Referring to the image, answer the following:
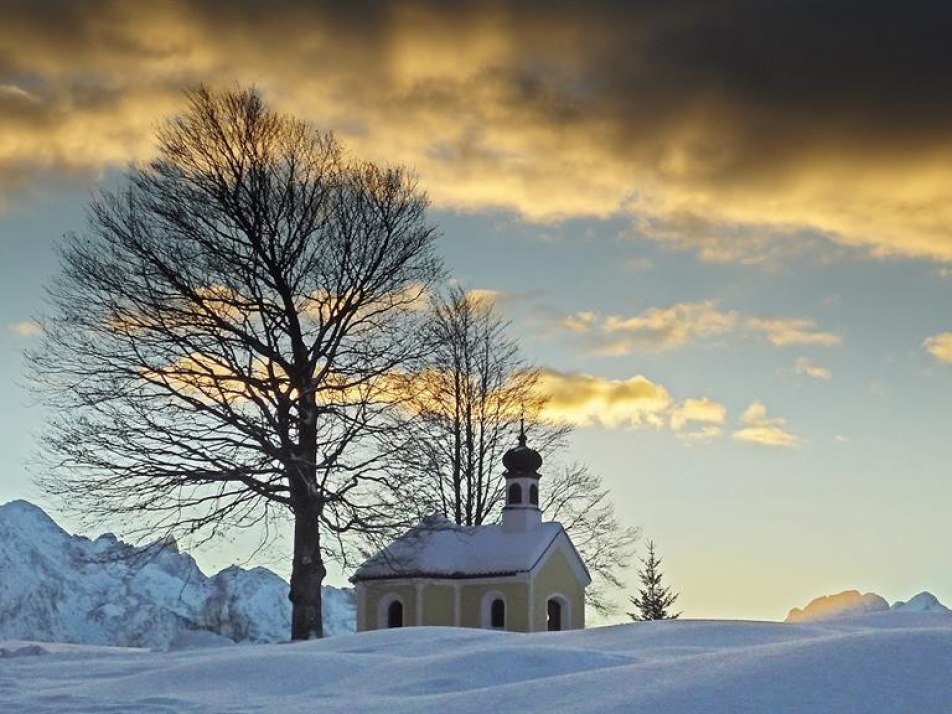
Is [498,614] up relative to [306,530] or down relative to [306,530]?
down

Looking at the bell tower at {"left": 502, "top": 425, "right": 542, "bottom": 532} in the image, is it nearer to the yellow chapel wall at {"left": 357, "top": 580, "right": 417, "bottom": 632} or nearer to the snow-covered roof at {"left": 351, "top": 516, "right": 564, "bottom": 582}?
the snow-covered roof at {"left": 351, "top": 516, "right": 564, "bottom": 582}

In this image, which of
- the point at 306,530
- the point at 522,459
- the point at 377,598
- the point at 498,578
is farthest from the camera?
the point at 377,598

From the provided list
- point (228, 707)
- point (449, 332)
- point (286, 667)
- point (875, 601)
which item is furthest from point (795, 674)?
point (875, 601)

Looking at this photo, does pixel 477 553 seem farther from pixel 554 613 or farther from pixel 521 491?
pixel 554 613

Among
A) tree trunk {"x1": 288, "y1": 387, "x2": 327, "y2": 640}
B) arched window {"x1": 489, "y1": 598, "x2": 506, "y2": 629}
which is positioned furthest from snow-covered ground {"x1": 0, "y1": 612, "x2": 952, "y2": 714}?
arched window {"x1": 489, "y1": 598, "x2": 506, "y2": 629}

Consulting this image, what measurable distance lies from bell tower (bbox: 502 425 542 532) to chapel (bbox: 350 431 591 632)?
3cm

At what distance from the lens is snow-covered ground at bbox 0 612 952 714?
5.61m

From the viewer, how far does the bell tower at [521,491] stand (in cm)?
3700

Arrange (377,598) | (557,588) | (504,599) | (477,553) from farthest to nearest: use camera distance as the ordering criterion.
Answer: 1. (377,598)
2. (557,588)
3. (477,553)
4. (504,599)

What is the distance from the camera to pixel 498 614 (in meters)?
37.0

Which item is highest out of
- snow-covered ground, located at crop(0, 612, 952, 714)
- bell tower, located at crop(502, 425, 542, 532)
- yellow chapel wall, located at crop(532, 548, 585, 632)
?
bell tower, located at crop(502, 425, 542, 532)

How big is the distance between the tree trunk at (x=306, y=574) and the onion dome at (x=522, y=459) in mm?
15279

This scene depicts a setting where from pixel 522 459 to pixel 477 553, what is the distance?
3350mm

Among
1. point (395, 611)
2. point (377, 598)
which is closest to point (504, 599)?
point (395, 611)
